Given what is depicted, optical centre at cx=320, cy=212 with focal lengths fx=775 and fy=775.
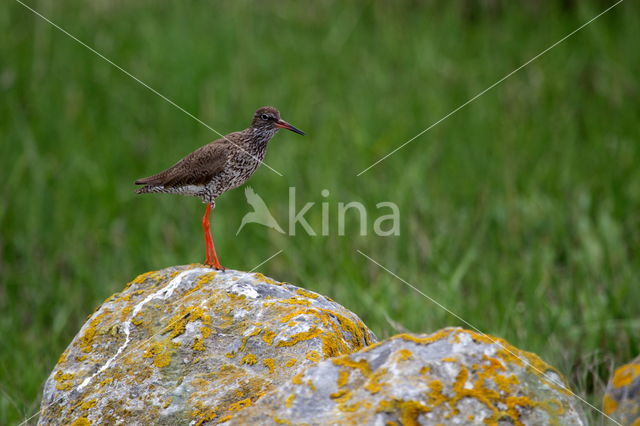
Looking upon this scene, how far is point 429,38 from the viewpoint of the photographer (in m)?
12.9

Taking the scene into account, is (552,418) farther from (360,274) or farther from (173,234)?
(173,234)

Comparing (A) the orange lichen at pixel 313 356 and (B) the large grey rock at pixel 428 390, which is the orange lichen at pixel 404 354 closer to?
(B) the large grey rock at pixel 428 390

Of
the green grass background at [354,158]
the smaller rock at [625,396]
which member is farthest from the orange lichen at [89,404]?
the smaller rock at [625,396]

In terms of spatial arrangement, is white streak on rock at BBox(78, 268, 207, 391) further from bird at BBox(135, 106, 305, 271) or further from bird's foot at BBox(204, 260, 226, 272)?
bird at BBox(135, 106, 305, 271)

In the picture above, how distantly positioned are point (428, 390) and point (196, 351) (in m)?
1.20

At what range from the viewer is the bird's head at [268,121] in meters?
3.79

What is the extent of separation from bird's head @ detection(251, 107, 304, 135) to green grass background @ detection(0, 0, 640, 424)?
2.59m

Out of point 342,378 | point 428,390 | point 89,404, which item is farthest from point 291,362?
point 89,404

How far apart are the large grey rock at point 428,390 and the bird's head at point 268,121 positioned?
4.07 ft

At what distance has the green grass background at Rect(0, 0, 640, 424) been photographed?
293 inches

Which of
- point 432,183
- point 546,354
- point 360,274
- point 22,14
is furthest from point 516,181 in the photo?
point 22,14

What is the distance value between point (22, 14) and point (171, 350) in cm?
1113

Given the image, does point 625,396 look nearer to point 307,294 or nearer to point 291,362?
point 307,294

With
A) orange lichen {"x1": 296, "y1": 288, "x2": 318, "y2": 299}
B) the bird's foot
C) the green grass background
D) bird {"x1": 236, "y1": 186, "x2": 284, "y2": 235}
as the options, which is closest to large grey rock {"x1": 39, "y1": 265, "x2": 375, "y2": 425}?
orange lichen {"x1": 296, "y1": 288, "x2": 318, "y2": 299}
